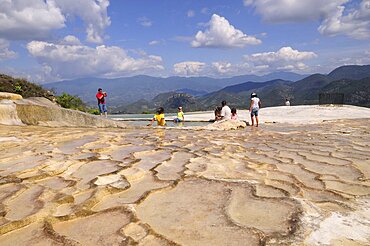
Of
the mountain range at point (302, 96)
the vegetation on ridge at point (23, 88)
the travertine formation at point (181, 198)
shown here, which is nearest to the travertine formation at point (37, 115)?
the travertine formation at point (181, 198)

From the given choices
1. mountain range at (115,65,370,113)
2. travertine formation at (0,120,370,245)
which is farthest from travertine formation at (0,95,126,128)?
mountain range at (115,65,370,113)

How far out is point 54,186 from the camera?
2945mm

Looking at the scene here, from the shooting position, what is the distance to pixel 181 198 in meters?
2.70

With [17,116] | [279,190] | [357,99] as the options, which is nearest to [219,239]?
[279,190]

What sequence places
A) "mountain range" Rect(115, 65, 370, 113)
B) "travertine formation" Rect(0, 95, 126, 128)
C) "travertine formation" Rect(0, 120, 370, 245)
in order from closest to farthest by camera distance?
"travertine formation" Rect(0, 120, 370, 245) → "travertine formation" Rect(0, 95, 126, 128) → "mountain range" Rect(115, 65, 370, 113)

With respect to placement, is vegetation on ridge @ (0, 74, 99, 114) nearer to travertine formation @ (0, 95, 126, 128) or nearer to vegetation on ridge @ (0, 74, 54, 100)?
vegetation on ridge @ (0, 74, 54, 100)

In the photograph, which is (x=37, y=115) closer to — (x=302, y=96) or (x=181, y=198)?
(x=181, y=198)

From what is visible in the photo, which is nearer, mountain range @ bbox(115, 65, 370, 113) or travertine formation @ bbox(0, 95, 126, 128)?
travertine formation @ bbox(0, 95, 126, 128)

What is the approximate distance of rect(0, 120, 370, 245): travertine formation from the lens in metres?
1.98

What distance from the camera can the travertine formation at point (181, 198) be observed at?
1982mm

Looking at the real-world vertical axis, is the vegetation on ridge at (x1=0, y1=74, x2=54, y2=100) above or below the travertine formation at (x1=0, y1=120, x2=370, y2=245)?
above

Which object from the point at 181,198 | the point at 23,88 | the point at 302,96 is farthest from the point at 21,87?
the point at 302,96

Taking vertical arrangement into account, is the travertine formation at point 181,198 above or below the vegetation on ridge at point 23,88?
below

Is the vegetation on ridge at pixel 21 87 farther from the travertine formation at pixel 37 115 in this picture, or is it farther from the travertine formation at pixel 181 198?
the travertine formation at pixel 181 198
